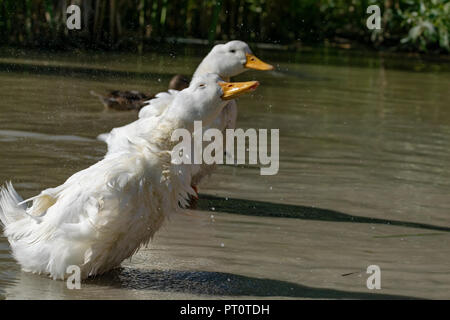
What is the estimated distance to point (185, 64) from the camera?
16062 millimetres

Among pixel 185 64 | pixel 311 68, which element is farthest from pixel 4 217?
pixel 311 68

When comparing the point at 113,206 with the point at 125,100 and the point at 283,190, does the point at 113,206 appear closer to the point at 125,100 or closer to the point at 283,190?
the point at 283,190

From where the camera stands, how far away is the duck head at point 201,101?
513 centimetres

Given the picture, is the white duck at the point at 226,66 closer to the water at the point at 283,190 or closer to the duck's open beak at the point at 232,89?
the water at the point at 283,190

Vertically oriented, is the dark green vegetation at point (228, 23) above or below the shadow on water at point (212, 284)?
above

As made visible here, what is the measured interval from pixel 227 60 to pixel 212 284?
292 centimetres

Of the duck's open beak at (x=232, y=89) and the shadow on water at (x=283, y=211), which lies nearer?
the duck's open beak at (x=232, y=89)

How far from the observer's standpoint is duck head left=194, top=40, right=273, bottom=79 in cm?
755

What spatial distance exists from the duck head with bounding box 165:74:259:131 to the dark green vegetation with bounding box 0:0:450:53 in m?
9.36

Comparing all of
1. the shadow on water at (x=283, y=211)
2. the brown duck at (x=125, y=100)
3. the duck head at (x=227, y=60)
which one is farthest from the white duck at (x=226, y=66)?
the brown duck at (x=125, y=100)

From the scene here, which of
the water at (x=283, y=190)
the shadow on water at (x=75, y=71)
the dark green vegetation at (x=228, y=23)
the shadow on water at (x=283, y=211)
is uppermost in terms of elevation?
the dark green vegetation at (x=228, y=23)

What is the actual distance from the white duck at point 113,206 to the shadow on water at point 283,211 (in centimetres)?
200

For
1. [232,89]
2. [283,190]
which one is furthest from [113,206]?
[283,190]
